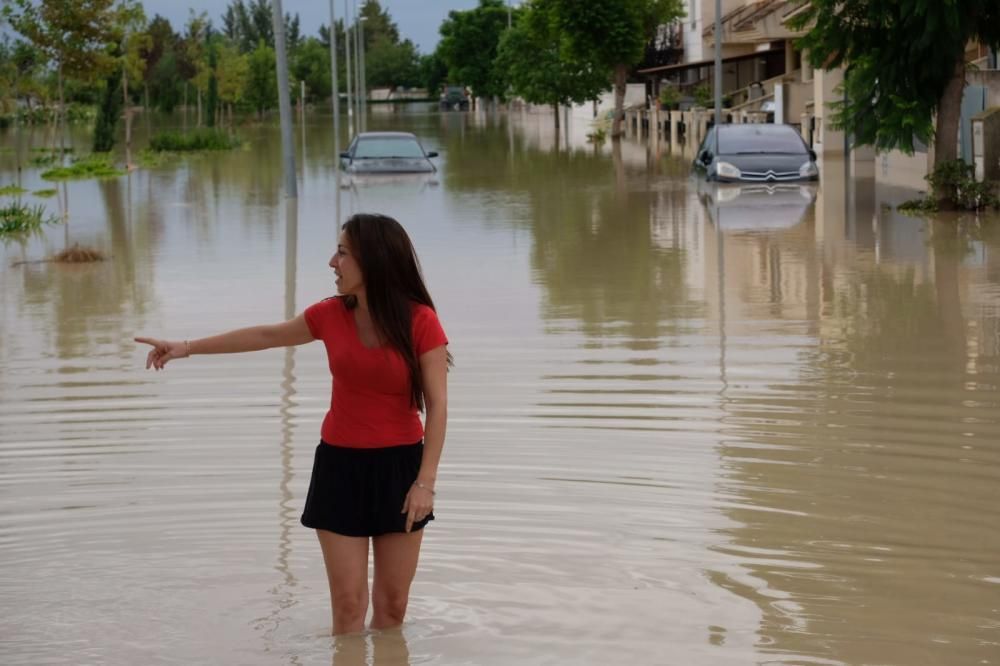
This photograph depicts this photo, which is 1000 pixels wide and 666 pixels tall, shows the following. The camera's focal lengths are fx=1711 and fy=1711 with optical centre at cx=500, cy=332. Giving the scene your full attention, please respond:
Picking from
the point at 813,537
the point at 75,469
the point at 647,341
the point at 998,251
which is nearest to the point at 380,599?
the point at 813,537

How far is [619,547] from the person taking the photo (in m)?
6.85

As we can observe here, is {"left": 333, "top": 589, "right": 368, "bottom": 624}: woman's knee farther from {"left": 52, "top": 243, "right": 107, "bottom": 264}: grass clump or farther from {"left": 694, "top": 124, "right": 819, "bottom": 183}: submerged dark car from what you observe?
{"left": 694, "top": 124, "right": 819, "bottom": 183}: submerged dark car

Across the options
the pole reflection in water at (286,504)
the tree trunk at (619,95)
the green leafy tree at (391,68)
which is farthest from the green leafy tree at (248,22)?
the pole reflection in water at (286,504)

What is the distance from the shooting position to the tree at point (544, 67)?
2488 inches

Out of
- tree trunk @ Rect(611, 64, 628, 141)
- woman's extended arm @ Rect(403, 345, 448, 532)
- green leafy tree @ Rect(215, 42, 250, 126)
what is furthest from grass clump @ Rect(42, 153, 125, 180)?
woman's extended arm @ Rect(403, 345, 448, 532)

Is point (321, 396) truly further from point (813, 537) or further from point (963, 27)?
point (963, 27)

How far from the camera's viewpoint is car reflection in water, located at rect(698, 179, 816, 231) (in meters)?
22.4

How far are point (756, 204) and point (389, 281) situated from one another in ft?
69.6

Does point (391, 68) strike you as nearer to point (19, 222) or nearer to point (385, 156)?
point (385, 156)

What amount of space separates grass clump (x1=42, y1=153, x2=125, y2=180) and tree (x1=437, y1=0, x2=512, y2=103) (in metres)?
69.6

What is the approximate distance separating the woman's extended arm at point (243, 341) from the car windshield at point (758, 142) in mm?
25174

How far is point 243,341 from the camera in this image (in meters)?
5.49

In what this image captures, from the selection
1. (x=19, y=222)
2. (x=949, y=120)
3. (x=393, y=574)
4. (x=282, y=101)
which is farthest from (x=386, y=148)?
(x=393, y=574)

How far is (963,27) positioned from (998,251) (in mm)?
4960
